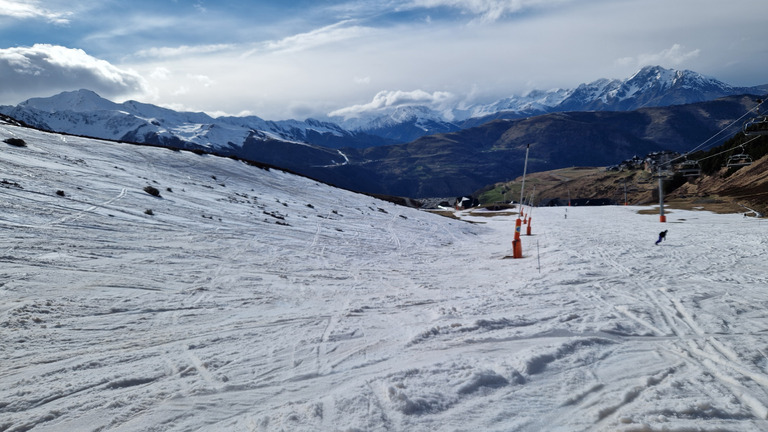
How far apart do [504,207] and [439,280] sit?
3615 inches

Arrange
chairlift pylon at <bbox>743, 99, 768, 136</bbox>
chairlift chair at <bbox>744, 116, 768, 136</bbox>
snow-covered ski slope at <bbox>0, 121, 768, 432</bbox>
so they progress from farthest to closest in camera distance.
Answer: chairlift pylon at <bbox>743, 99, 768, 136</bbox> < chairlift chair at <bbox>744, 116, 768, 136</bbox> < snow-covered ski slope at <bbox>0, 121, 768, 432</bbox>

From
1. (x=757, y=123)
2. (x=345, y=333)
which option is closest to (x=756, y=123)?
(x=757, y=123)

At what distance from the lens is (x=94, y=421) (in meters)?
4.79

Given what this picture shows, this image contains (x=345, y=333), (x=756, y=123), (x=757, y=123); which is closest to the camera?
(x=345, y=333)

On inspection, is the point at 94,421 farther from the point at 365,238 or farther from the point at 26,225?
the point at 365,238

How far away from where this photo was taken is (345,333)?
7699mm

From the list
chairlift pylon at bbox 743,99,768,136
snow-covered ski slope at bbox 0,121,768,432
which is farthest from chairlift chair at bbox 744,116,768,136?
snow-covered ski slope at bbox 0,121,768,432

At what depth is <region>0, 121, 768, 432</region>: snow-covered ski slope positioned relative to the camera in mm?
5062

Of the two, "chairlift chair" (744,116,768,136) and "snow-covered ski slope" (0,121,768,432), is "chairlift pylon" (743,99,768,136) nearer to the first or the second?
"chairlift chair" (744,116,768,136)

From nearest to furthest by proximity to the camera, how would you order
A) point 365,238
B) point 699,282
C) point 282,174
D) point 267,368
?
point 267,368, point 699,282, point 365,238, point 282,174

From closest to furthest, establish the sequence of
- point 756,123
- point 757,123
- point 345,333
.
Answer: point 345,333
point 757,123
point 756,123

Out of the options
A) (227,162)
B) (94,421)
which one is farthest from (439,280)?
(227,162)

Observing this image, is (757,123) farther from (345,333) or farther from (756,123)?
(345,333)

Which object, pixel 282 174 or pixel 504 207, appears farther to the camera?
pixel 504 207
